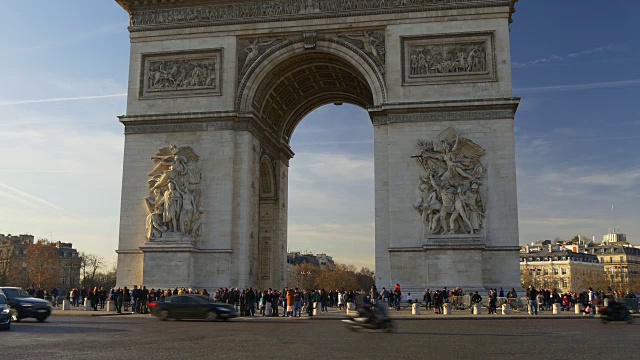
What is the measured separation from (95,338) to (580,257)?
4315 inches

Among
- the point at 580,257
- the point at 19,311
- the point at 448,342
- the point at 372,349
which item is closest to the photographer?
the point at 372,349

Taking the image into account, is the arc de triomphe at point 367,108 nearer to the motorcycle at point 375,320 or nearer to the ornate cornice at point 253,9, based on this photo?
the ornate cornice at point 253,9

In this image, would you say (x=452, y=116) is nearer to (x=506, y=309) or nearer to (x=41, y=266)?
(x=506, y=309)

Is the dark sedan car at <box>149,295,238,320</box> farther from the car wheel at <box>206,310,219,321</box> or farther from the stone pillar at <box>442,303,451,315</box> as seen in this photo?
the stone pillar at <box>442,303,451,315</box>

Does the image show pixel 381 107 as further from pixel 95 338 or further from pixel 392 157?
pixel 95 338

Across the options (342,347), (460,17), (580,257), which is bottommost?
(342,347)

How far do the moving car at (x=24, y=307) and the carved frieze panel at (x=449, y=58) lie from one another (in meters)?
18.6

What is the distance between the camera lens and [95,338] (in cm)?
Result: 1586

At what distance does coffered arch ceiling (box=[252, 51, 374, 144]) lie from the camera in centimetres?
3447

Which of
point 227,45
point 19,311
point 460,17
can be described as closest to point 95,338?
point 19,311

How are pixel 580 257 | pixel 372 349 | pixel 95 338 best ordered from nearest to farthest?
pixel 372 349 < pixel 95 338 < pixel 580 257

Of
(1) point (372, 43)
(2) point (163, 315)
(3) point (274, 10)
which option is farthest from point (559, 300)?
(3) point (274, 10)

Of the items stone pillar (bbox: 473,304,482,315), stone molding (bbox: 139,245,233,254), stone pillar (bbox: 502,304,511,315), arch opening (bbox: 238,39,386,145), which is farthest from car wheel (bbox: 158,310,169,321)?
stone pillar (bbox: 502,304,511,315)

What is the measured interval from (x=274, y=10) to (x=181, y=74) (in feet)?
19.0
